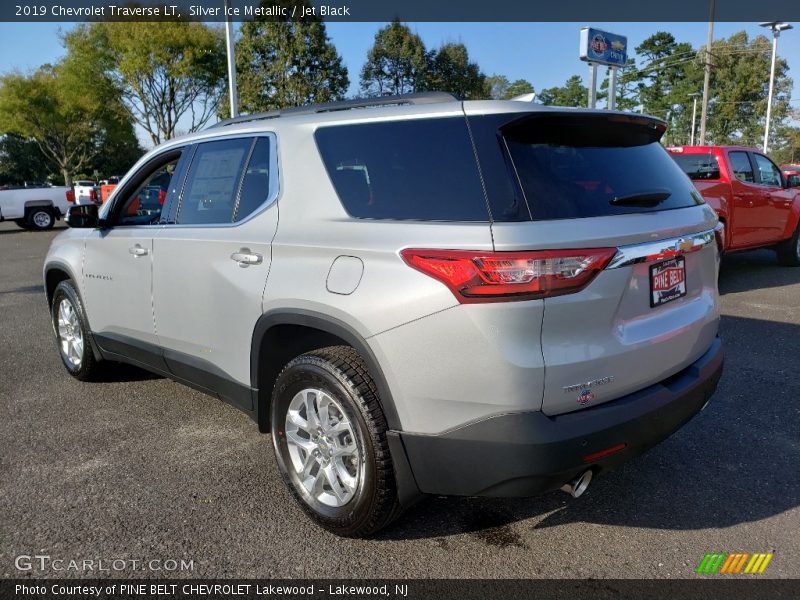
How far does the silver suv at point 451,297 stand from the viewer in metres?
2.11

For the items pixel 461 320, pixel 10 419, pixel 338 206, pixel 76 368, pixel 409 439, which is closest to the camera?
pixel 461 320

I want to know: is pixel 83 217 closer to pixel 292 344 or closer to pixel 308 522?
pixel 292 344

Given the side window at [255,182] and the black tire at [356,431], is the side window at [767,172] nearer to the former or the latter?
the side window at [255,182]

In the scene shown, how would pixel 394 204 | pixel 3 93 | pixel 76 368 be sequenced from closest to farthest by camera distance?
pixel 394 204, pixel 76 368, pixel 3 93

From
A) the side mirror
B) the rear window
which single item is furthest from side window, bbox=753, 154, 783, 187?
the side mirror

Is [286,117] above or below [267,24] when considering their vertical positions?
below

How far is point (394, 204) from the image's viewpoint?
2.46 metres

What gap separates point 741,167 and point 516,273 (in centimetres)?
779

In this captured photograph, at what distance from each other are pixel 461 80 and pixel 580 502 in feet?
120

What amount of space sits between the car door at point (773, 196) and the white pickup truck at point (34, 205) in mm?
19295

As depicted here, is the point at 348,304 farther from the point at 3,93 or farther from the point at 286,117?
the point at 3,93

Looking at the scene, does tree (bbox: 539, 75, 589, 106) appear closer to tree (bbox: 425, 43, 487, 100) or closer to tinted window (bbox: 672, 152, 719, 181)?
tree (bbox: 425, 43, 487, 100)

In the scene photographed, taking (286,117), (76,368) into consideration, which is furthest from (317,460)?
(76,368)

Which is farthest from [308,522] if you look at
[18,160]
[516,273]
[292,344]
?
[18,160]
